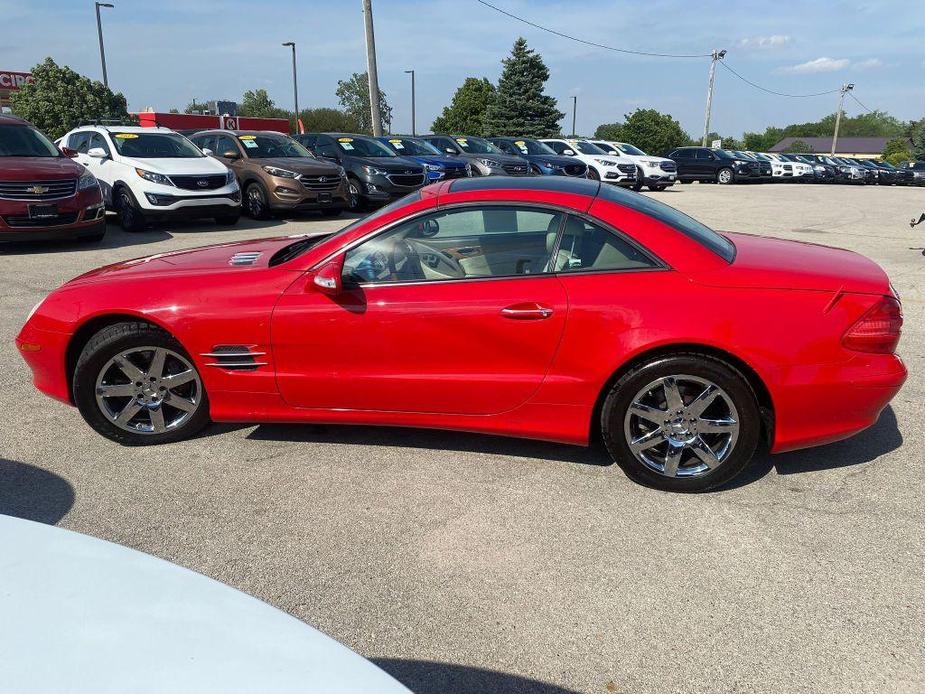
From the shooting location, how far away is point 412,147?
18828 mm

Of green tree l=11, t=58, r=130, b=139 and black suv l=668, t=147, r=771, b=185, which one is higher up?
green tree l=11, t=58, r=130, b=139

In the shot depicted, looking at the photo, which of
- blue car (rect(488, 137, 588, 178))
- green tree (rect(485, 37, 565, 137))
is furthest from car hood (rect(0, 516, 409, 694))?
green tree (rect(485, 37, 565, 137))

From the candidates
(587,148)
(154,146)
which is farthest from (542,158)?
(154,146)

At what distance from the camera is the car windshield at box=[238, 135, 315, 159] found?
47.1ft

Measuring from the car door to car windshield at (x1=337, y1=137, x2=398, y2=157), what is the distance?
1295cm

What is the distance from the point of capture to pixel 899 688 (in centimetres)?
232

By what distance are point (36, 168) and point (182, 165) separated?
8.60 feet

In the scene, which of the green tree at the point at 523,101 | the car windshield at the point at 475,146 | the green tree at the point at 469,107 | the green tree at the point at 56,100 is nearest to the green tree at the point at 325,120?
the green tree at the point at 469,107

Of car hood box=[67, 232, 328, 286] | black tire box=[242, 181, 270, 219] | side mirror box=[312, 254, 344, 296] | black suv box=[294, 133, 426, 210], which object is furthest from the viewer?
black suv box=[294, 133, 426, 210]

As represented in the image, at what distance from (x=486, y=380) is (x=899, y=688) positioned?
6.67ft

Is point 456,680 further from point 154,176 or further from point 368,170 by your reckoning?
point 368,170

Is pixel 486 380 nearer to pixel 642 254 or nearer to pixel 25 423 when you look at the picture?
pixel 642 254

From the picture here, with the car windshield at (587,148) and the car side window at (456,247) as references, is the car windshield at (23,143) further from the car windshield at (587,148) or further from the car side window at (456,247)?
the car windshield at (587,148)

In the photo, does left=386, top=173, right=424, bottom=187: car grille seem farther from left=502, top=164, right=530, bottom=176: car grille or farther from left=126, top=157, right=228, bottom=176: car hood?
left=502, top=164, right=530, bottom=176: car grille
